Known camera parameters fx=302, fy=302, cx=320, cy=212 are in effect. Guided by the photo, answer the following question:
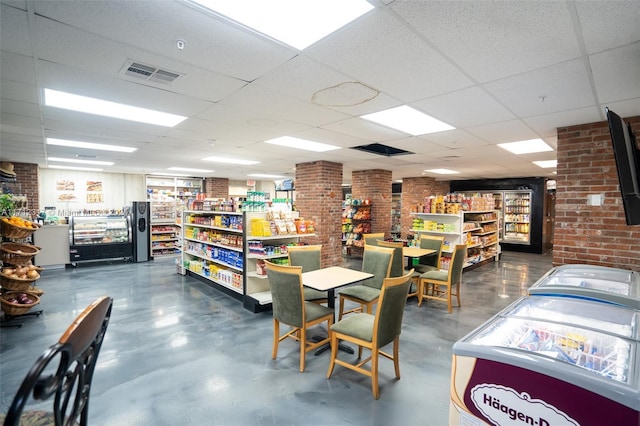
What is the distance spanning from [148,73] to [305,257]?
2.77 metres

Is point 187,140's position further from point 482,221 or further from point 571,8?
point 482,221

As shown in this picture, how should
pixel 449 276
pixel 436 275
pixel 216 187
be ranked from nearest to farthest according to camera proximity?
pixel 449 276
pixel 436 275
pixel 216 187

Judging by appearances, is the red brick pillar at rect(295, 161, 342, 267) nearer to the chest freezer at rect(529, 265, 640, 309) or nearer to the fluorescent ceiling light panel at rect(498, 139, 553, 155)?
the fluorescent ceiling light panel at rect(498, 139, 553, 155)

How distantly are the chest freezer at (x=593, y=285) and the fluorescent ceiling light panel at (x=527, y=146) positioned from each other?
8.54ft

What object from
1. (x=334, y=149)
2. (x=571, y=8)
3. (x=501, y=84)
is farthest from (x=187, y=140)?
(x=571, y=8)

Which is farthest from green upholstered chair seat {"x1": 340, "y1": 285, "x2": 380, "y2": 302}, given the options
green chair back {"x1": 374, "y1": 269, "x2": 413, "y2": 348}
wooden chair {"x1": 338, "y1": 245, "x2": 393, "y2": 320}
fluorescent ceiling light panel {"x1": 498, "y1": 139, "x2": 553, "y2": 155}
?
fluorescent ceiling light panel {"x1": 498, "y1": 139, "x2": 553, "y2": 155}

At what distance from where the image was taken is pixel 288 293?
304cm

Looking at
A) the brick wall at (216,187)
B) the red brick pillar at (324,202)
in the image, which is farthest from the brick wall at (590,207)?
the brick wall at (216,187)

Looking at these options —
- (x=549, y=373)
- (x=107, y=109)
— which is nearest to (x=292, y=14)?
(x=549, y=373)

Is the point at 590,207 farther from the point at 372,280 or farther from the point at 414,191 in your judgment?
the point at 414,191

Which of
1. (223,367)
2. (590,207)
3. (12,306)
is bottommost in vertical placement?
(223,367)

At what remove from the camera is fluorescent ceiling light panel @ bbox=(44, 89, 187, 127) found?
3092mm

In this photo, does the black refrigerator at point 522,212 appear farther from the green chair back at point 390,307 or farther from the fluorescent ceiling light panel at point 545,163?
the green chair back at point 390,307

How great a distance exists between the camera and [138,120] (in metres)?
3.86
